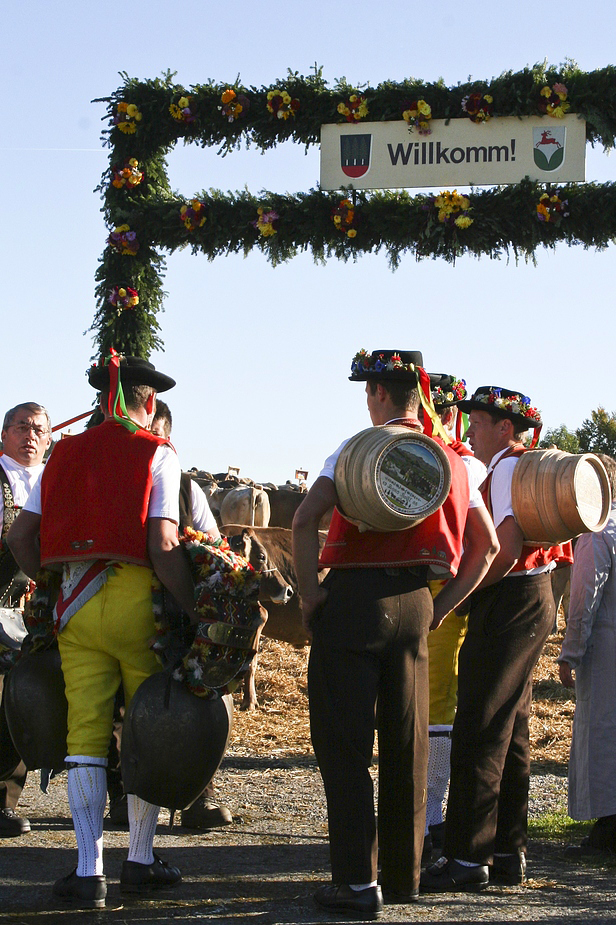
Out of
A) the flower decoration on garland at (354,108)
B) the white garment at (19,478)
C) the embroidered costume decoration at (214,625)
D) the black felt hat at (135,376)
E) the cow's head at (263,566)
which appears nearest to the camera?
the embroidered costume decoration at (214,625)

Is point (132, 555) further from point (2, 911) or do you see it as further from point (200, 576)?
point (2, 911)

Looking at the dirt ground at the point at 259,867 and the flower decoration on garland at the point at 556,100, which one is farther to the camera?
the flower decoration on garland at the point at 556,100

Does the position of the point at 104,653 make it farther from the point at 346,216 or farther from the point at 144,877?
the point at 346,216

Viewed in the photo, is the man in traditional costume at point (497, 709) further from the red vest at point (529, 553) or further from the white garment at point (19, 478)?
the white garment at point (19, 478)

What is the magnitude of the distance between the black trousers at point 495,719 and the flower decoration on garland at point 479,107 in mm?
3662

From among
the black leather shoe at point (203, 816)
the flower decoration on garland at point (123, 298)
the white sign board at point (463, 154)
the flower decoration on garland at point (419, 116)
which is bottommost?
the black leather shoe at point (203, 816)

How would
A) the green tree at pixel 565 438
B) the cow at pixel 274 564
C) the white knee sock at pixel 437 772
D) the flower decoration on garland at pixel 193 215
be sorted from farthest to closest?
the green tree at pixel 565 438 → the cow at pixel 274 564 → the flower decoration on garland at pixel 193 215 → the white knee sock at pixel 437 772

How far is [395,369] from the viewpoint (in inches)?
163

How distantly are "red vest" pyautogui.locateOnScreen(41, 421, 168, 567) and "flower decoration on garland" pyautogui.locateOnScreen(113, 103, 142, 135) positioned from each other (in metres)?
3.95

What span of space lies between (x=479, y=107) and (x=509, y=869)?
15.8 feet

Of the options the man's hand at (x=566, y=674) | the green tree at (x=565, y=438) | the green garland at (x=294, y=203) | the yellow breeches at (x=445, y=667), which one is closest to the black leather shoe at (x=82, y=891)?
the yellow breeches at (x=445, y=667)

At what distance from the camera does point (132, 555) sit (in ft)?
13.1

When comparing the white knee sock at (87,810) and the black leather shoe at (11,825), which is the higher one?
the white knee sock at (87,810)

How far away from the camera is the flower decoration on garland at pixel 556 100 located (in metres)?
6.75
